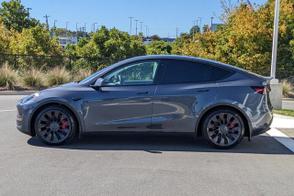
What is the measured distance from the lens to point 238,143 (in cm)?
820

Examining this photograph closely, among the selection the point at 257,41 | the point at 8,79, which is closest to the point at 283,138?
the point at 8,79

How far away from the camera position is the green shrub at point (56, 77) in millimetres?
23266

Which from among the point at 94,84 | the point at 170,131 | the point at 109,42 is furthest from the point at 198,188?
the point at 109,42

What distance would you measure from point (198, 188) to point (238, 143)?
2572mm

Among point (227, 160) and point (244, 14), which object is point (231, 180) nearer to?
point (227, 160)

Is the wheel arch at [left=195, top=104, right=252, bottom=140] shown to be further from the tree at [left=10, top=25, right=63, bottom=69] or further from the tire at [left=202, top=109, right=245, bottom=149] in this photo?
the tree at [left=10, top=25, right=63, bottom=69]

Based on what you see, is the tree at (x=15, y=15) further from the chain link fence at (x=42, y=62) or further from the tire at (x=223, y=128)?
the tire at (x=223, y=128)

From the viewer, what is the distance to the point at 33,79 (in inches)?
896

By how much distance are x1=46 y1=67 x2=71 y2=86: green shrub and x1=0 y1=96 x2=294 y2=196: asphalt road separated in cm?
1433

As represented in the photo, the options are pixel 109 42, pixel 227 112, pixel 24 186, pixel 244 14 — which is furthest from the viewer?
pixel 109 42

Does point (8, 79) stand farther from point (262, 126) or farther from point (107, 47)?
point (262, 126)

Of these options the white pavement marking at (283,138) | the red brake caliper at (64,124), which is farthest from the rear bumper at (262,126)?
the red brake caliper at (64,124)

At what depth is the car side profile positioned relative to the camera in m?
8.05

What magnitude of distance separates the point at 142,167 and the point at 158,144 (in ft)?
5.55
